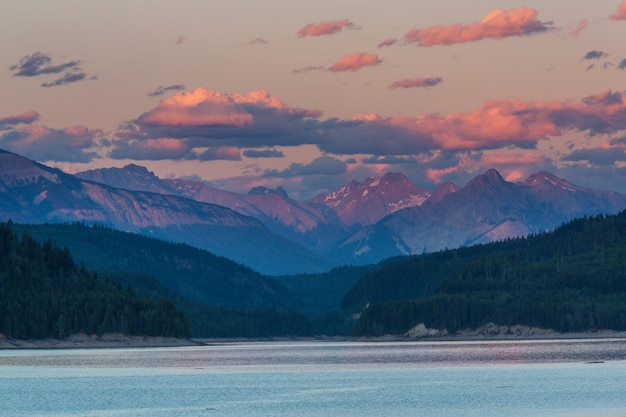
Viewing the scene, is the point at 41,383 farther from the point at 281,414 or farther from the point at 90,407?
the point at 281,414

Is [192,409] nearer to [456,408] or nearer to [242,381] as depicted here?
[456,408]

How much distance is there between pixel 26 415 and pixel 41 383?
52769 mm

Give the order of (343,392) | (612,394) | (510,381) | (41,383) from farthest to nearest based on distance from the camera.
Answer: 1. (41,383)
2. (510,381)
3. (343,392)
4. (612,394)

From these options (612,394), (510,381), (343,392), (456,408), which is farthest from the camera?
(510,381)

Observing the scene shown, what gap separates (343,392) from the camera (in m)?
171

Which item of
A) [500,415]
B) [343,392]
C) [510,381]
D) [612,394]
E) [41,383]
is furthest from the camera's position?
[41,383]

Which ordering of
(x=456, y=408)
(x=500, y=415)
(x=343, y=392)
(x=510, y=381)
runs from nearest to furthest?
(x=500, y=415)
(x=456, y=408)
(x=343, y=392)
(x=510, y=381)

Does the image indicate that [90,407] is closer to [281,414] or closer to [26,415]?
[26,415]

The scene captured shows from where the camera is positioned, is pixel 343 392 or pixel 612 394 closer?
pixel 612 394

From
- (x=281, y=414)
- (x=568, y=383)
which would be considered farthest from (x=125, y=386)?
(x=568, y=383)

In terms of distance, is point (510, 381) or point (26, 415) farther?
point (510, 381)

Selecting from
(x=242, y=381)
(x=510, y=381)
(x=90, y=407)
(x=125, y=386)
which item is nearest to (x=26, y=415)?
(x=90, y=407)

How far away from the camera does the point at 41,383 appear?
644ft

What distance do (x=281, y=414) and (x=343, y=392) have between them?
95.1ft
